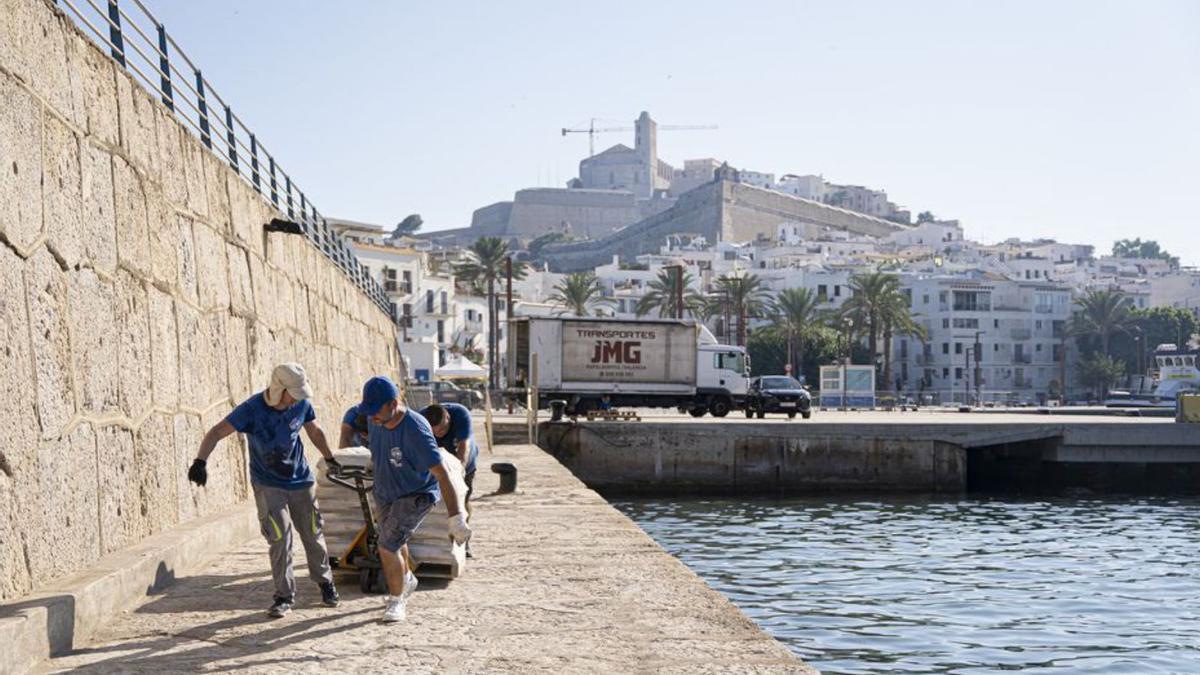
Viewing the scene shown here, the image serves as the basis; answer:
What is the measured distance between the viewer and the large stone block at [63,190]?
28.1 ft

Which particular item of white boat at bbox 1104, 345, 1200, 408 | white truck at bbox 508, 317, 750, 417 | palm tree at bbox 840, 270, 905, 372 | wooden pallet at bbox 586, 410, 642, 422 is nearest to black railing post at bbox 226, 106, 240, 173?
wooden pallet at bbox 586, 410, 642, 422

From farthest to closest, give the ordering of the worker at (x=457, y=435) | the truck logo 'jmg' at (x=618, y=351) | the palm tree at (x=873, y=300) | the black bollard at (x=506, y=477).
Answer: the palm tree at (x=873, y=300), the truck logo 'jmg' at (x=618, y=351), the black bollard at (x=506, y=477), the worker at (x=457, y=435)

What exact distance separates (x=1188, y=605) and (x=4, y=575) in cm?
1615

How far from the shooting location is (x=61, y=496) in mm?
8359

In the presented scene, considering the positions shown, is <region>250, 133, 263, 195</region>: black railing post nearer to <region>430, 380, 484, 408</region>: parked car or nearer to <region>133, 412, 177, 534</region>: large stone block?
<region>133, 412, 177, 534</region>: large stone block

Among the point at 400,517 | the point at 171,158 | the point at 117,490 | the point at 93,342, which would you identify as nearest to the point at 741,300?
the point at 171,158

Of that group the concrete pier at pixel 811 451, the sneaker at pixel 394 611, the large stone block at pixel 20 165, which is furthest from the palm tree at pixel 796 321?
the large stone block at pixel 20 165

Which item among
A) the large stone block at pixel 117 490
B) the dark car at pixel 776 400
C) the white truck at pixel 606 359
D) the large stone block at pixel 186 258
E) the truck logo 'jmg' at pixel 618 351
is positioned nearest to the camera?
the large stone block at pixel 117 490

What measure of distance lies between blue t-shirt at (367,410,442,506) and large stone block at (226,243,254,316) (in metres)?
5.36

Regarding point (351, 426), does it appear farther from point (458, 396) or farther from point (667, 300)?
point (667, 300)

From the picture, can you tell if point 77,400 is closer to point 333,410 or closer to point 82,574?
point 82,574

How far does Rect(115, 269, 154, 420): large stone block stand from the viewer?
9945 mm

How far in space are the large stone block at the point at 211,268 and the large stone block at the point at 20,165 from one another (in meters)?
4.35

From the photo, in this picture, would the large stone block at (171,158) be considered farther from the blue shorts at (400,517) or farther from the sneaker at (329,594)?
the blue shorts at (400,517)
